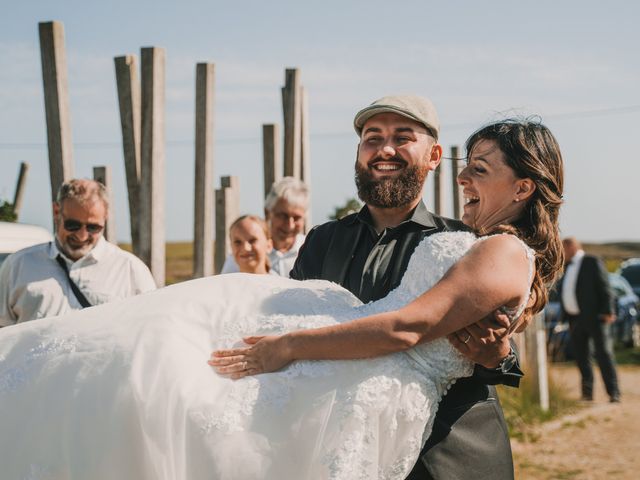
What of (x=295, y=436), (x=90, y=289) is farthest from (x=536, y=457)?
(x=295, y=436)

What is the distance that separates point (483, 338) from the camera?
9.71 ft

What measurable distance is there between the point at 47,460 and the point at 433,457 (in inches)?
51.4

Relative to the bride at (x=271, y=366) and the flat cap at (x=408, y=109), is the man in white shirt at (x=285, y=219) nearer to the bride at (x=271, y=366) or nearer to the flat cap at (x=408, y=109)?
the flat cap at (x=408, y=109)

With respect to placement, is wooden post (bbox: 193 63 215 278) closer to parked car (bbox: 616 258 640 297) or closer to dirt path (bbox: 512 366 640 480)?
dirt path (bbox: 512 366 640 480)

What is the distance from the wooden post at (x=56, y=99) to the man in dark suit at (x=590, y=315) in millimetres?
7856

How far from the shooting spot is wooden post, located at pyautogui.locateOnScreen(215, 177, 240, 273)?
7.62 meters

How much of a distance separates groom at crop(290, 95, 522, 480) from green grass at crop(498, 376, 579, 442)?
19.9 ft

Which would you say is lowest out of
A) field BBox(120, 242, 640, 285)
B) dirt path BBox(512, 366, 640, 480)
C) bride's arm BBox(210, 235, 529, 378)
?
field BBox(120, 242, 640, 285)

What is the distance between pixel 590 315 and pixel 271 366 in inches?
382

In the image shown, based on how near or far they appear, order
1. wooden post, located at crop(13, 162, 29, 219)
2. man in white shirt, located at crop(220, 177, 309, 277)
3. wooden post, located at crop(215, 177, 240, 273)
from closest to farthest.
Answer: man in white shirt, located at crop(220, 177, 309, 277) → wooden post, located at crop(215, 177, 240, 273) → wooden post, located at crop(13, 162, 29, 219)

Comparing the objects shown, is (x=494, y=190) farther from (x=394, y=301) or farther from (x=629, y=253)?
(x=629, y=253)

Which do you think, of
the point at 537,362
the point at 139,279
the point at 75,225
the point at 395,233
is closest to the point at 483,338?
the point at 395,233

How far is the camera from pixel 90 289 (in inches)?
198

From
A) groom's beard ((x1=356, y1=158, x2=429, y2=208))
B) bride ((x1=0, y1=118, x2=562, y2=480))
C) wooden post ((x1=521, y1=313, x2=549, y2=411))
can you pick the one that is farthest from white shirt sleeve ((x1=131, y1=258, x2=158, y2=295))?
wooden post ((x1=521, y1=313, x2=549, y2=411))
